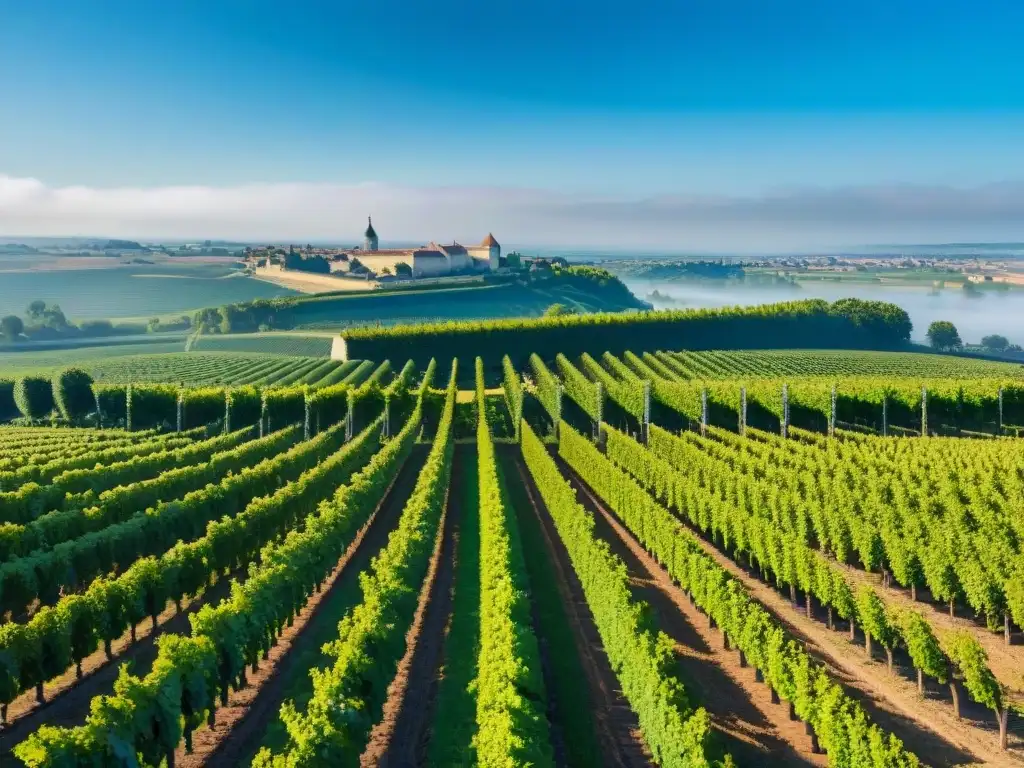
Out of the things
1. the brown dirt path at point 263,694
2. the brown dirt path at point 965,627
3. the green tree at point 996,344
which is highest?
the green tree at point 996,344

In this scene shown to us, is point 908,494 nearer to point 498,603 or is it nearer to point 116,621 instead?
point 498,603

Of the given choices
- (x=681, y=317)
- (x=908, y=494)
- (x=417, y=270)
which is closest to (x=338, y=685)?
(x=908, y=494)

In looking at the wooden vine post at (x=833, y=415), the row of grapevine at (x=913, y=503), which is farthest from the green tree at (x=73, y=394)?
the wooden vine post at (x=833, y=415)

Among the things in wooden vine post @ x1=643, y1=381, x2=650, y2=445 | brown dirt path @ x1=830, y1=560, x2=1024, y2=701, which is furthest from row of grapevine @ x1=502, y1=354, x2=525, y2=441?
brown dirt path @ x1=830, y1=560, x2=1024, y2=701

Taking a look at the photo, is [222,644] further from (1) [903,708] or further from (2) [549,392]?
(2) [549,392]

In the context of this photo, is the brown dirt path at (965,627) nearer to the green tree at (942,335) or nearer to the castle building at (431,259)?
the green tree at (942,335)

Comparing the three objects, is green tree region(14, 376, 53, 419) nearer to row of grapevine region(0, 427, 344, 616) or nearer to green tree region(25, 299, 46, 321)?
row of grapevine region(0, 427, 344, 616)

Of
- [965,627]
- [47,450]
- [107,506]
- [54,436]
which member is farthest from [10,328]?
[965,627]
